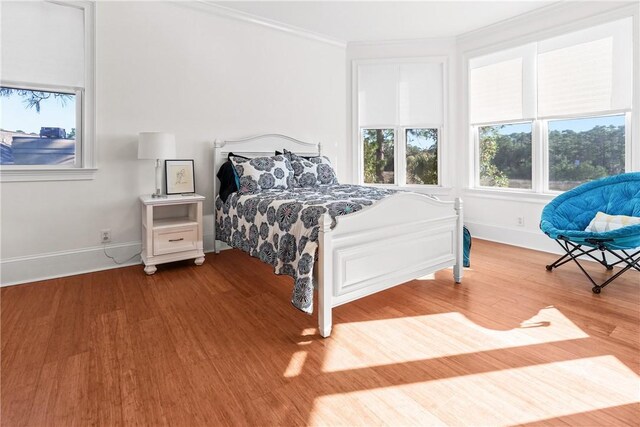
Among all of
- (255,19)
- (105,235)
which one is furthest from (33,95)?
(255,19)

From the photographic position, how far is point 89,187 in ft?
10.9

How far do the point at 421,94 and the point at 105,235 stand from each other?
440 centimetres

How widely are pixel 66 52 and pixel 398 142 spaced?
159 inches

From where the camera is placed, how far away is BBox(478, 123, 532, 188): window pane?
433 centimetres

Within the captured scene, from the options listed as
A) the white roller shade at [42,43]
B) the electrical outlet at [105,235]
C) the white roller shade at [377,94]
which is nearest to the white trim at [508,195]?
the white roller shade at [377,94]

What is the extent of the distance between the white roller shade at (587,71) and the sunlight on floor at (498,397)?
3028mm

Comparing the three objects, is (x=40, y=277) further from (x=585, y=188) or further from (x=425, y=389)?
(x=585, y=188)

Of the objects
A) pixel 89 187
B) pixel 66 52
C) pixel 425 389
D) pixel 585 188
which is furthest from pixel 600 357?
pixel 66 52

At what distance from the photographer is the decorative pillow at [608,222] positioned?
2879mm

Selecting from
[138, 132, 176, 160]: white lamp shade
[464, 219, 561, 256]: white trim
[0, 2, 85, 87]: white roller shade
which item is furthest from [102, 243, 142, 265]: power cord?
[464, 219, 561, 256]: white trim

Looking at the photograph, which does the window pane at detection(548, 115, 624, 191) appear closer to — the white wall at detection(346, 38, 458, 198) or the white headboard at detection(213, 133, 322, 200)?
the white wall at detection(346, 38, 458, 198)

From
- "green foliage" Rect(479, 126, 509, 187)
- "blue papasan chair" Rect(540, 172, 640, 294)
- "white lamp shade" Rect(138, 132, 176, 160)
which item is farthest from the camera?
"green foliage" Rect(479, 126, 509, 187)

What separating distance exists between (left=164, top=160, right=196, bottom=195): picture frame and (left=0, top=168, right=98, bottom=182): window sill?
648mm

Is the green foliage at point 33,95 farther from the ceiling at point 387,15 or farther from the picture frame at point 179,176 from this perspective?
the ceiling at point 387,15
